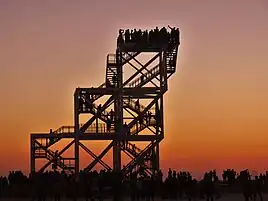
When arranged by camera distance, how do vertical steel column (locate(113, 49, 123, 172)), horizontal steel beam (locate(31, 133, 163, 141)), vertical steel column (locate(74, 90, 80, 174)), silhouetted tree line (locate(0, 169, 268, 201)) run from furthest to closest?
vertical steel column (locate(74, 90, 80, 174))
vertical steel column (locate(113, 49, 123, 172))
horizontal steel beam (locate(31, 133, 163, 141))
silhouetted tree line (locate(0, 169, 268, 201))

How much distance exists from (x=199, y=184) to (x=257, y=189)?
454cm

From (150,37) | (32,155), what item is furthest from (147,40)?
(32,155)

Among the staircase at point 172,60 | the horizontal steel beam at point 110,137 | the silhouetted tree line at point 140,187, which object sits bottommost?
the silhouetted tree line at point 140,187

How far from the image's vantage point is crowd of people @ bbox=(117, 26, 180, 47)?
77000 mm

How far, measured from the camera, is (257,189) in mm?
53938

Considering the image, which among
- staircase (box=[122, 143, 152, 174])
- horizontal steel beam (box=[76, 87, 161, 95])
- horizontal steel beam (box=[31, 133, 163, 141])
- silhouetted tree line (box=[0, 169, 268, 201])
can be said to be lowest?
silhouetted tree line (box=[0, 169, 268, 201])

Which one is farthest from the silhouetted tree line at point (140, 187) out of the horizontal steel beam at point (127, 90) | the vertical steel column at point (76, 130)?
the horizontal steel beam at point (127, 90)

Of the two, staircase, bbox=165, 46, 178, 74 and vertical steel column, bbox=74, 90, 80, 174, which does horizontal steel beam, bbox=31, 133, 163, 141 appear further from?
staircase, bbox=165, 46, 178, 74

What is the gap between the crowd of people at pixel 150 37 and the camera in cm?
7700

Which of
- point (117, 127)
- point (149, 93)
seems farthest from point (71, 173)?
point (149, 93)

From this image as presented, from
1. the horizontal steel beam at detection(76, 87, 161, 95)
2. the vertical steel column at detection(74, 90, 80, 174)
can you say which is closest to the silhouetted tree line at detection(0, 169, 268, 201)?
the vertical steel column at detection(74, 90, 80, 174)

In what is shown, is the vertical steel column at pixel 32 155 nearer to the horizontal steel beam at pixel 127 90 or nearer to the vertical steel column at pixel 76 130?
the vertical steel column at pixel 76 130

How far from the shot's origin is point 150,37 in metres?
77.6

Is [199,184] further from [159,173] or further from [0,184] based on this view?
[0,184]
